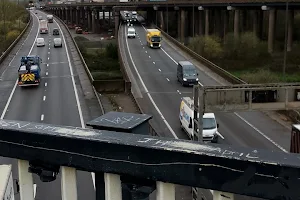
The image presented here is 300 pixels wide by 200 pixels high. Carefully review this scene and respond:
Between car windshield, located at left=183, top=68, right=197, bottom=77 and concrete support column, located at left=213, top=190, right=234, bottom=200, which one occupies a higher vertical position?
concrete support column, located at left=213, top=190, right=234, bottom=200

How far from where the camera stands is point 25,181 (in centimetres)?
453

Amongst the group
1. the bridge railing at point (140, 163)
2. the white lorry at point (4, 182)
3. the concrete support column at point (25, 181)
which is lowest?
the white lorry at point (4, 182)

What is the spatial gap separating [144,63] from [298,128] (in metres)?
35.6

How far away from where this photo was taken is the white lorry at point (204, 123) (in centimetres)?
2603

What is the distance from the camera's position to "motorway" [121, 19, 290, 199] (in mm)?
27938

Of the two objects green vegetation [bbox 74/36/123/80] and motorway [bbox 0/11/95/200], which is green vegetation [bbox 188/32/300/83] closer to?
green vegetation [bbox 74/36/123/80]

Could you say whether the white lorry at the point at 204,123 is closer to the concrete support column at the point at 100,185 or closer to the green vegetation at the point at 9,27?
the concrete support column at the point at 100,185

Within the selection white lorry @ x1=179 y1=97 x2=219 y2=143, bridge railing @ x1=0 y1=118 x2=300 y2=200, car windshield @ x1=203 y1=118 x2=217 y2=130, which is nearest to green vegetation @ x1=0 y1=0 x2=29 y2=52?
white lorry @ x1=179 y1=97 x2=219 y2=143

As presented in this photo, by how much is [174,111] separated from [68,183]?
30322 mm

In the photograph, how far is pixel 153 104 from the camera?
3656cm

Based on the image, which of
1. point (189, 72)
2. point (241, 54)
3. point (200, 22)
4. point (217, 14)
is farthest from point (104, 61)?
point (217, 14)

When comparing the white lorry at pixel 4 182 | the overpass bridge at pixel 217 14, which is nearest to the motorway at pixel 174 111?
the white lorry at pixel 4 182

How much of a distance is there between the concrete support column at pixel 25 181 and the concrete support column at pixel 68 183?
0.40m

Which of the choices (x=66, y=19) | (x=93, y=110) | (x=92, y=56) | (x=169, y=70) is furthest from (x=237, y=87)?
(x=66, y=19)
